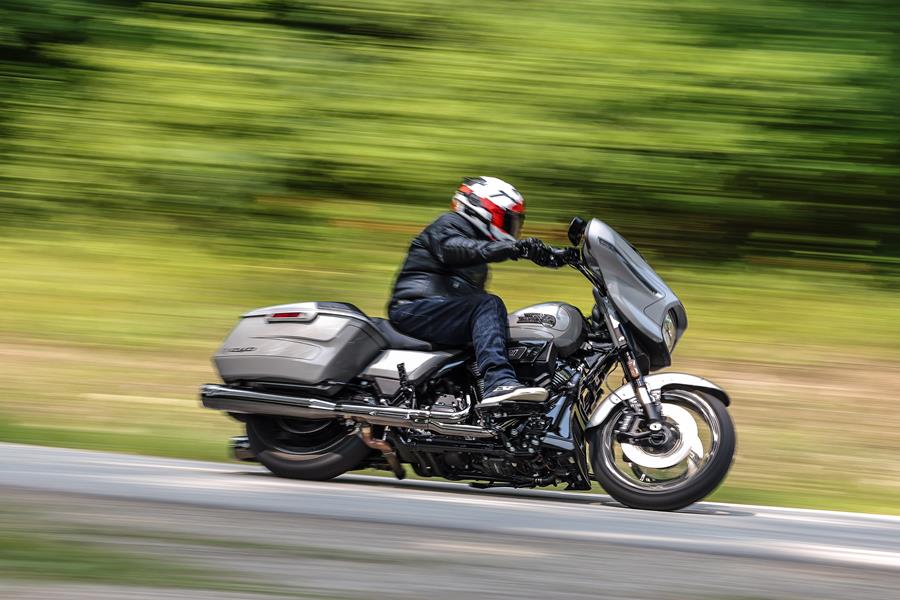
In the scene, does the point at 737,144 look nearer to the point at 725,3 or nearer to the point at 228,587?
the point at 725,3

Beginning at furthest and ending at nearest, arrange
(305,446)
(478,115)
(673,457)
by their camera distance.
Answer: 1. (478,115)
2. (305,446)
3. (673,457)

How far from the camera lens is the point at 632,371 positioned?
6805mm

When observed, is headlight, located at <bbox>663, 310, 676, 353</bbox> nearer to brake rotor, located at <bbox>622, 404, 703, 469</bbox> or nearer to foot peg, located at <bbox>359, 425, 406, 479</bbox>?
brake rotor, located at <bbox>622, 404, 703, 469</bbox>

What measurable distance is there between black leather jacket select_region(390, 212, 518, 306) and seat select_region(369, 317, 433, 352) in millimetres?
129

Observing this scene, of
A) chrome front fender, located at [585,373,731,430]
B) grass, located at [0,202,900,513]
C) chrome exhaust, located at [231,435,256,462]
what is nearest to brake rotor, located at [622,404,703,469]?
chrome front fender, located at [585,373,731,430]

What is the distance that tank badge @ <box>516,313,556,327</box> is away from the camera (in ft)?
23.3

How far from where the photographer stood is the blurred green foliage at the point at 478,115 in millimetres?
14867

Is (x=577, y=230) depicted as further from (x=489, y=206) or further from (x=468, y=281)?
(x=468, y=281)

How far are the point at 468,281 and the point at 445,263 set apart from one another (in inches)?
9.0

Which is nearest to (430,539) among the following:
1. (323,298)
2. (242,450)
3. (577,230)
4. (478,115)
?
(577,230)

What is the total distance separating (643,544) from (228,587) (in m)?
1.84

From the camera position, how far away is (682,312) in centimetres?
708

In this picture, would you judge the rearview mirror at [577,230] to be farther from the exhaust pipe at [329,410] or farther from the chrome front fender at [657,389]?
the exhaust pipe at [329,410]

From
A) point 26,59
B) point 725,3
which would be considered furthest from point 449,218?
point 26,59
